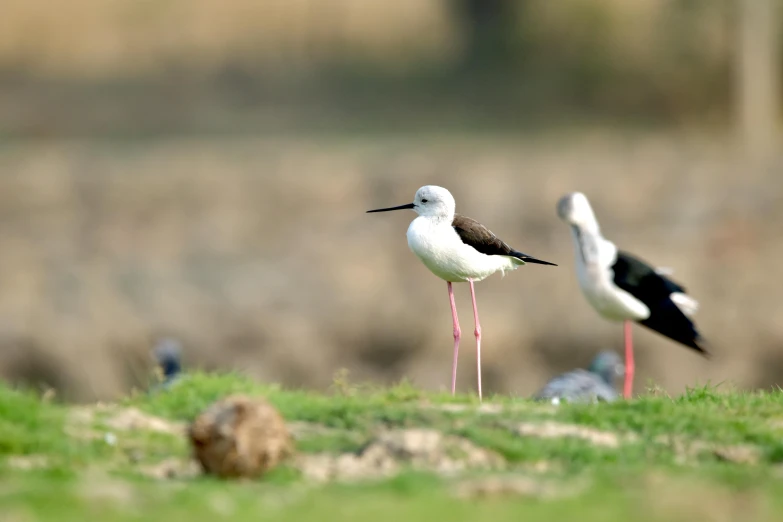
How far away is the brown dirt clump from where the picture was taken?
285 inches

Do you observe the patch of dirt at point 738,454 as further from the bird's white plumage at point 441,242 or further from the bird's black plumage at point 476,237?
the bird's white plumage at point 441,242

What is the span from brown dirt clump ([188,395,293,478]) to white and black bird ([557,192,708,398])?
465 cm

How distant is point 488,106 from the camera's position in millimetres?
37125

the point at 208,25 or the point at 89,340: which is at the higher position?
the point at 208,25

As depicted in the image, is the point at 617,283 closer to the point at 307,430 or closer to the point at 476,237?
the point at 476,237

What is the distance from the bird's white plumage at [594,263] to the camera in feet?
37.2

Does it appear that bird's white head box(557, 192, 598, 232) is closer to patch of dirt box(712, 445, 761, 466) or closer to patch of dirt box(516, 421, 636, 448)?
patch of dirt box(516, 421, 636, 448)

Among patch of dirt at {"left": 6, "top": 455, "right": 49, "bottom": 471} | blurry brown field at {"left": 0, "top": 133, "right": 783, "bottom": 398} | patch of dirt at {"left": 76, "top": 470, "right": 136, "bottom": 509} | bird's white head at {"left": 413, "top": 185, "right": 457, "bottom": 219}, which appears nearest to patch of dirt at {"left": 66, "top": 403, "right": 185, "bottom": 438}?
patch of dirt at {"left": 6, "top": 455, "right": 49, "bottom": 471}

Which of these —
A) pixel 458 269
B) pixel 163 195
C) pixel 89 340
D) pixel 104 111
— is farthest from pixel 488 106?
pixel 458 269

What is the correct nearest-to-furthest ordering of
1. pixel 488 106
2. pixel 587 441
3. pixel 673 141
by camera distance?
pixel 587 441, pixel 673 141, pixel 488 106

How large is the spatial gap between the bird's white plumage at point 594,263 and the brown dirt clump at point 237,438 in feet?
15.5

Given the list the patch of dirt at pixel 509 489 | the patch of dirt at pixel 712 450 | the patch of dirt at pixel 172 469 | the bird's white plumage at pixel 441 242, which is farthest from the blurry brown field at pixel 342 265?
the patch of dirt at pixel 509 489

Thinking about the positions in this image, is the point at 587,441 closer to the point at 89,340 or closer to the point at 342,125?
the point at 89,340

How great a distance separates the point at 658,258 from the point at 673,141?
9150 mm
